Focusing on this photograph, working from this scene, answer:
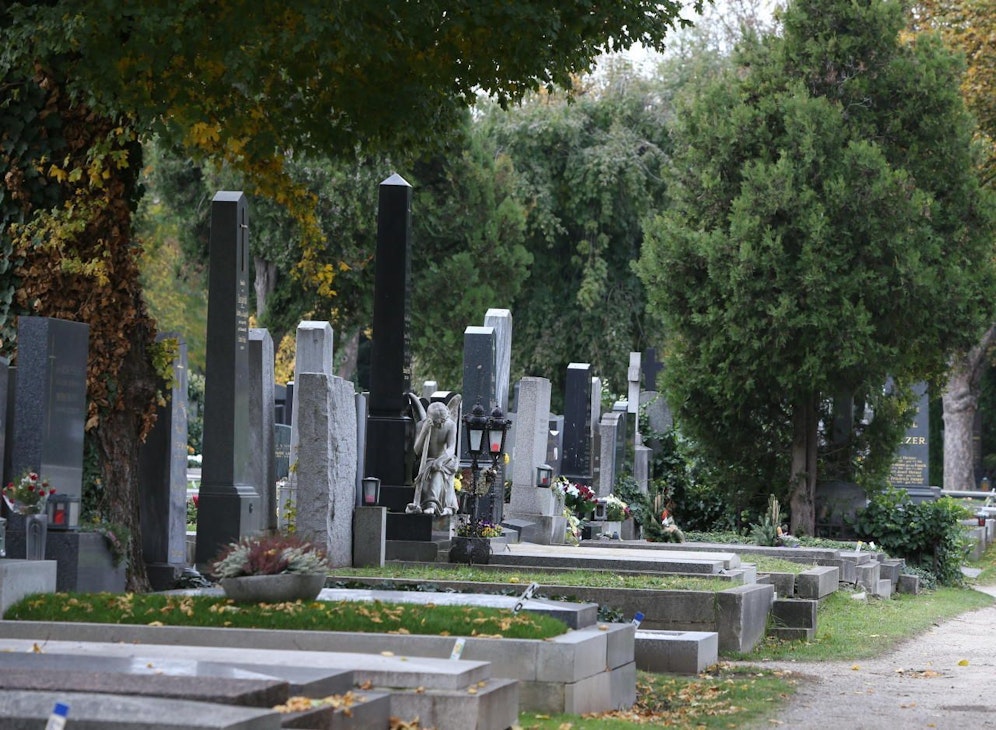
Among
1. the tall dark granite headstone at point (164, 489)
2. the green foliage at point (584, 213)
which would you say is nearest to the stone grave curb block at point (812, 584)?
the tall dark granite headstone at point (164, 489)

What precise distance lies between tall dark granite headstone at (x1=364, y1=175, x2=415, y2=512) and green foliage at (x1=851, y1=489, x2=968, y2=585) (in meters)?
10.7

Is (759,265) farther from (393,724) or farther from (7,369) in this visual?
(393,724)

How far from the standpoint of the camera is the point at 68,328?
11.5 metres

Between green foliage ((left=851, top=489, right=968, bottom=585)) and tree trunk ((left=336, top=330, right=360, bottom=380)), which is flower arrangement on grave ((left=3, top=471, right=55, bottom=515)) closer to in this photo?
green foliage ((left=851, top=489, right=968, bottom=585))

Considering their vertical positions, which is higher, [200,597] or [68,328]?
[68,328]

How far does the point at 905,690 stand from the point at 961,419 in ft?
102

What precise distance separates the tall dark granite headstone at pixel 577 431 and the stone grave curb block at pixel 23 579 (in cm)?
1616

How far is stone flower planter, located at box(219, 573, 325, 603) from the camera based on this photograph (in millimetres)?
9984

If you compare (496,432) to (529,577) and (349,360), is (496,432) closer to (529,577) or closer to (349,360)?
(529,577)

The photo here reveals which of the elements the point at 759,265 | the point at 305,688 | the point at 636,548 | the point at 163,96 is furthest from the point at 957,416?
the point at 305,688

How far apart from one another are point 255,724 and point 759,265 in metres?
19.3

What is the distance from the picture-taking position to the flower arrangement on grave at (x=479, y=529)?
54.5ft

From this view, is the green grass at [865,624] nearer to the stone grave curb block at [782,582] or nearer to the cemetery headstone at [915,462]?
the stone grave curb block at [782,582]

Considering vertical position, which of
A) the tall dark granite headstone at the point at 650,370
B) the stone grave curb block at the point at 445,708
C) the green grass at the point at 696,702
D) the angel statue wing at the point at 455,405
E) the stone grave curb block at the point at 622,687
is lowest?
the green grass at the point at 696,702
